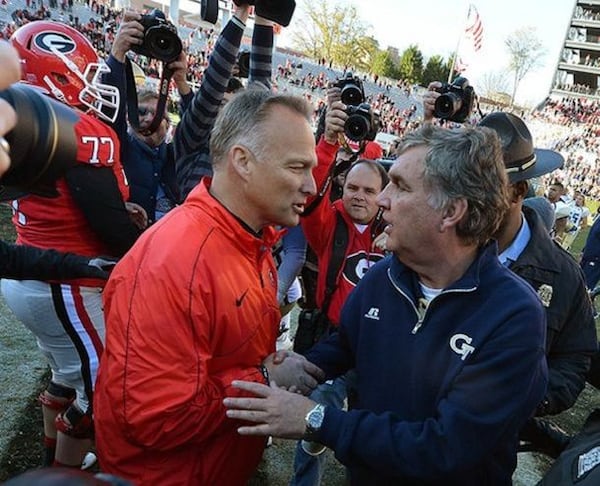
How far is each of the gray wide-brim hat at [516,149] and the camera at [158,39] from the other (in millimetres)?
1689

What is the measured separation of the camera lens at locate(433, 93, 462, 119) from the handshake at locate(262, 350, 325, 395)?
2.16 metres

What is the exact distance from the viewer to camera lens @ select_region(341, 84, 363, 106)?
2760 millimetres

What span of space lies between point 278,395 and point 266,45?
6.29ft

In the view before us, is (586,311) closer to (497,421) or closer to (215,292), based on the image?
(497,421)

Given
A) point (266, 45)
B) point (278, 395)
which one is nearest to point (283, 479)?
point (278, 395)

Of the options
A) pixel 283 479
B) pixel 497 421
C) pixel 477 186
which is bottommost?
pixel 283 479

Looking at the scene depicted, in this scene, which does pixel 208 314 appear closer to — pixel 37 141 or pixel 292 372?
pixel 292 372

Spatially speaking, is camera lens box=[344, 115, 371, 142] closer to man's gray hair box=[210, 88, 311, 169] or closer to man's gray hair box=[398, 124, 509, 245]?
man's gray hair box=[210, 88, 311, 169]

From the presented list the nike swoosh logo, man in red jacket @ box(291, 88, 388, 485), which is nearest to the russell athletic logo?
the nike swoosh logo

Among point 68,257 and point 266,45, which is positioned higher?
point 266,45

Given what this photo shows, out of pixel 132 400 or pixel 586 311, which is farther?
pixel 586 311

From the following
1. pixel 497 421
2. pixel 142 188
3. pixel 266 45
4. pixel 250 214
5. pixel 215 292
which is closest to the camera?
pixel 497 421

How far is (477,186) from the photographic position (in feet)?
4.95

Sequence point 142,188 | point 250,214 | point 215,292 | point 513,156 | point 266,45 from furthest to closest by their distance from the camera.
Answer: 1. point 142,188
2. point 266,45
3. point 513,156
4. point 250,214
5. point 215,292
